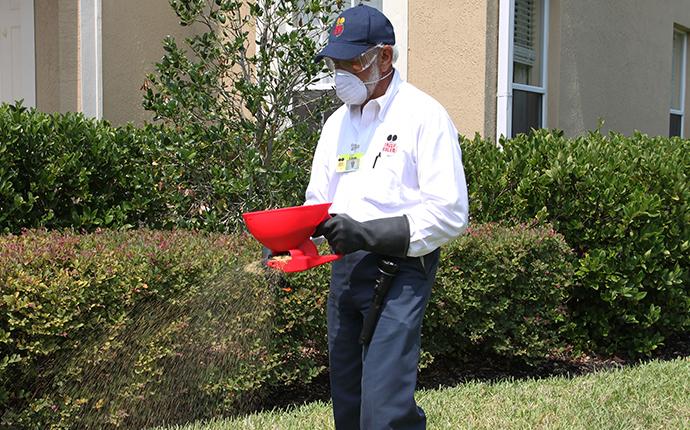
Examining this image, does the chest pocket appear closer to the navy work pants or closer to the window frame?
the navy work pants

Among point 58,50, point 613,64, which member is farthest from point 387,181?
point 613,64

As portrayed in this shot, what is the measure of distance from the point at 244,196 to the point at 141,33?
360 centimetres

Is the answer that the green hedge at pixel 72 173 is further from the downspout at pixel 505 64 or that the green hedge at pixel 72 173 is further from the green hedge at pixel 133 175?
the downspout at pixel 505 64

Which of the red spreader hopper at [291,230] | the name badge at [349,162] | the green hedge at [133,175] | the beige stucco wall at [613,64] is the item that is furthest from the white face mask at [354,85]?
the beige stucco wall at [613,64]

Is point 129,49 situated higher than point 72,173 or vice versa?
point 129,49

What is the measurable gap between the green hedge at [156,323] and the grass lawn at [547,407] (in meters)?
0.29

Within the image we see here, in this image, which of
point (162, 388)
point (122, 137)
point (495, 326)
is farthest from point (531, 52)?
point (162, 388)

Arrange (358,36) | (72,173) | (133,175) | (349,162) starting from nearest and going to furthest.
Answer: (358,36), (349,162), (72,173), (133,175)

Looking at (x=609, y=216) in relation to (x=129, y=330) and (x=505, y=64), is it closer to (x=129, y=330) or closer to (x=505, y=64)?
(x=505, y=64)

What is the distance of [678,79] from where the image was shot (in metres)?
13.9

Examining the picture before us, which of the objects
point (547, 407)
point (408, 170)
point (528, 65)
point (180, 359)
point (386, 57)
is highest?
point (528, 65)

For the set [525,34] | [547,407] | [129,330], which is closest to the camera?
[129,330]

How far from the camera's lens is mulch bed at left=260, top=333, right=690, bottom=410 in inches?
235

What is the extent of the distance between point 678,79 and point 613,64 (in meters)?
3.55
